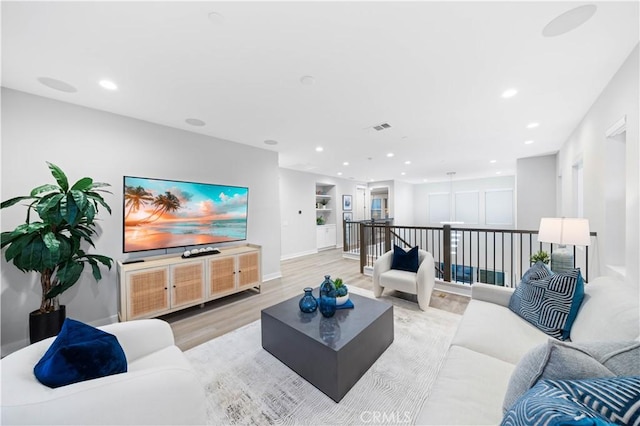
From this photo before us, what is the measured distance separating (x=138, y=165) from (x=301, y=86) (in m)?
2.46

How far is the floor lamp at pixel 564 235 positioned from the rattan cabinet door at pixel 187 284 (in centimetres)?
422

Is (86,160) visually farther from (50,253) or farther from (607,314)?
(607,314)

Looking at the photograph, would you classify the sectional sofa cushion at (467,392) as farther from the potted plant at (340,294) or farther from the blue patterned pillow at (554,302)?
the potted plant at (340,294)

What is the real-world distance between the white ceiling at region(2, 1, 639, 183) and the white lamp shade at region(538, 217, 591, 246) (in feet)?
4.51

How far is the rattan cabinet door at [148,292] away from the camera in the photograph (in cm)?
265

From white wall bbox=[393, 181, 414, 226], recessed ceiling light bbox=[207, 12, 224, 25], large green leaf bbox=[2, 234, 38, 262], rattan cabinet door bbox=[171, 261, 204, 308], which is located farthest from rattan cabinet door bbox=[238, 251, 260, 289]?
white wall bbox=[393, 181, 414, 226]

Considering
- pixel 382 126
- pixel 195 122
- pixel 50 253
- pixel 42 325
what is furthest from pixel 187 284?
pixel 382 126

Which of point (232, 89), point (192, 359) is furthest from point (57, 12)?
point (192, 359)

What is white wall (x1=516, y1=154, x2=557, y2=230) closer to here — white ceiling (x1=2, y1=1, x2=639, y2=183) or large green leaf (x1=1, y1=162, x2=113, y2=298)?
white ceiling (x1=2, y1=1, x2=639, y2=183)

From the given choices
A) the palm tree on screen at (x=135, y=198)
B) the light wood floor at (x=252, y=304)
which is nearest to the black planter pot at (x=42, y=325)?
the light wood floor at (x=252, y=304)

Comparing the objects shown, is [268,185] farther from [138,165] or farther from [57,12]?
[57,12]

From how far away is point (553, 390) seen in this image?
0.71 m

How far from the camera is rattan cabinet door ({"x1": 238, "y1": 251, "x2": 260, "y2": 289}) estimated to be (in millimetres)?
3684

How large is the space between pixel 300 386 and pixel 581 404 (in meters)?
1.67
